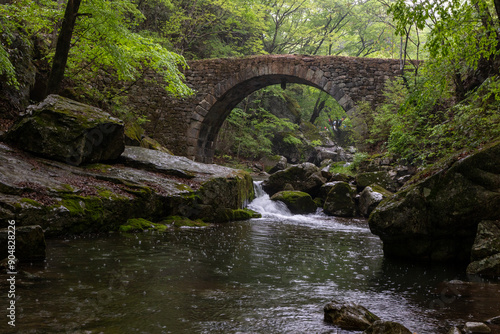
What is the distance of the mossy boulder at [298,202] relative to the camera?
11.2 metres

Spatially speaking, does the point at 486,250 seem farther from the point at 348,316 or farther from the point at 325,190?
the point at 325,190

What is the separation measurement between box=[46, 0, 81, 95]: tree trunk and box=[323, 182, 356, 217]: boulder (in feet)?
27.4

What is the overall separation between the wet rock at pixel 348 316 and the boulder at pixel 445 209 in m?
2.45

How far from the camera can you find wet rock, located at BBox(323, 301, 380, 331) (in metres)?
2.60

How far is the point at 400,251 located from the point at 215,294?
10.5ft

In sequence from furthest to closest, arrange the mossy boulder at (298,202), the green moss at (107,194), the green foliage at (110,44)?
the mossy boulder at (298,202), the green foliage at (110,44), the green moss at (107,194)

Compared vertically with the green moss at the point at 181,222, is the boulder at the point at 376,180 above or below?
above

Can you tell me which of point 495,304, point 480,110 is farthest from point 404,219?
point 480,110

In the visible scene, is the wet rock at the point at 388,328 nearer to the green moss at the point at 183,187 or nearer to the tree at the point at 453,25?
the tree at the point at 453,25

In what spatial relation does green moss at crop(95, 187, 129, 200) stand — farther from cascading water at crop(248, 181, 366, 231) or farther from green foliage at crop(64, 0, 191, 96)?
cascading water at crop(248, 181, 366, 231)

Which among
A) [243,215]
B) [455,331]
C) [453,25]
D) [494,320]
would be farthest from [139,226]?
[453,25]

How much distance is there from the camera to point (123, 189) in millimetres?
6531

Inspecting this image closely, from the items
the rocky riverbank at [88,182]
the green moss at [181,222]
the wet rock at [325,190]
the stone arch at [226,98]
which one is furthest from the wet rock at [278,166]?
the green moss at [181,222]

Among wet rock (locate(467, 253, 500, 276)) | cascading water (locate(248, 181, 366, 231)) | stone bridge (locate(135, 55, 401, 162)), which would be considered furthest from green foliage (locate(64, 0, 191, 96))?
wet rock (locate(467, 253, 500, 276))
